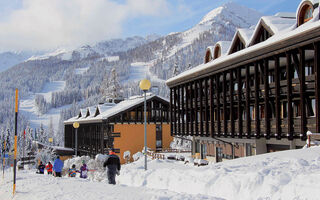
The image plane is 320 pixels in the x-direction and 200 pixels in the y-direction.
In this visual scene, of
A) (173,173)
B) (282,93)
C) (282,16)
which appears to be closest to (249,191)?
(173,173)

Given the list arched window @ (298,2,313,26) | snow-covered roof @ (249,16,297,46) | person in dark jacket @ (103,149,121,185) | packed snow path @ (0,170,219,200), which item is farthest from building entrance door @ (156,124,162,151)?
packed snow path @ (0,170,219,200)

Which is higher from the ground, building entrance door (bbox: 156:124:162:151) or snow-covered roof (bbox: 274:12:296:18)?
snow-covered roof (bbox: 274:12:296:18)

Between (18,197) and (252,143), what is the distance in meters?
17.1

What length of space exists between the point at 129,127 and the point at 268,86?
99.0ft

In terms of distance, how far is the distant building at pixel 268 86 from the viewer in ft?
61.7

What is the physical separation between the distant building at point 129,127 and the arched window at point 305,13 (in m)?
30.0

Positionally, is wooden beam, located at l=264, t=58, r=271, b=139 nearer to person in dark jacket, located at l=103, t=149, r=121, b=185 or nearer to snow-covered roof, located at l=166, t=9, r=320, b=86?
snow-covered roof, located at l=166, t=9, r=320, b=86

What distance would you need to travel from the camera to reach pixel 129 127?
163 ft

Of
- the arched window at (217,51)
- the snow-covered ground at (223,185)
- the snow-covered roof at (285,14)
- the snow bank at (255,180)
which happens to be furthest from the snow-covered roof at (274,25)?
the snow-covered ground at (223,185)

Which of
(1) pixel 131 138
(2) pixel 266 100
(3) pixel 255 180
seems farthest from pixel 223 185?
(1) pixel 131 138

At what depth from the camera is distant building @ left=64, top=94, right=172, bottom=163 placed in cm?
4866

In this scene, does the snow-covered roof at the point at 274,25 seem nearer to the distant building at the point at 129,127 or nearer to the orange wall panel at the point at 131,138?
the distant building at the point at 129,127

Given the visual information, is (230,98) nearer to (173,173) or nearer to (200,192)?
(173,173)

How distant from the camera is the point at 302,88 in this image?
61.6 ft
